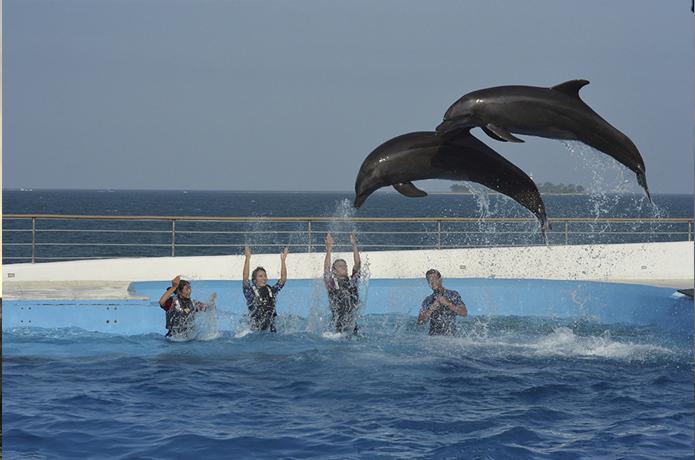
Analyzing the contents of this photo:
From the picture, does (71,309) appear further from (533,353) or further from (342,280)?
(533,353)

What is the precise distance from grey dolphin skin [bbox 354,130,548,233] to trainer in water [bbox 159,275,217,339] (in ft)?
9.42

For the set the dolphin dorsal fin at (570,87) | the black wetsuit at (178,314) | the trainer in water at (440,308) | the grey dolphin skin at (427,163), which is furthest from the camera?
the black wetsuit at (178,314)

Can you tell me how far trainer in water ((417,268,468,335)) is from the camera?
9695 millimetres

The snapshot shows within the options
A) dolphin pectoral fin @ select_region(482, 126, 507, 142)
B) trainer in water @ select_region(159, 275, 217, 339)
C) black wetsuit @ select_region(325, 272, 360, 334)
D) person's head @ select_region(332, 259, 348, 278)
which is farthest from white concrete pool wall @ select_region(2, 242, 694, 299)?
dolphin pectoral fin @ select_region(482, 126, 507, 142)

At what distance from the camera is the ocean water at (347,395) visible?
239 inches

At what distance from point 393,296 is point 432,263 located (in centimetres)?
195

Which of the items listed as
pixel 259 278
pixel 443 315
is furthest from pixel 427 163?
pixel 259 278

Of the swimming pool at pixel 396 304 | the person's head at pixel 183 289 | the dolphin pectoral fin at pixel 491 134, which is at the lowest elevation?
the swimming pool at pixel 396 304

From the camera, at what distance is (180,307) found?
9.82 meters

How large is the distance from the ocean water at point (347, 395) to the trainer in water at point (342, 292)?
28cm

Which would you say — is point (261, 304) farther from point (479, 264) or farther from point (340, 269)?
point (479, 264)

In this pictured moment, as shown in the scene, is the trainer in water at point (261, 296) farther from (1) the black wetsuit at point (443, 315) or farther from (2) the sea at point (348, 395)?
(1) the black wetsuit at point (443, 315)

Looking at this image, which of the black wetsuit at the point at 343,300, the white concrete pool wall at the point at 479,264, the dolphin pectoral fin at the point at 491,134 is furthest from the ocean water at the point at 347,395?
the white concrete pool wall at the point at 479,264

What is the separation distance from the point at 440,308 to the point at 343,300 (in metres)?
1.09
